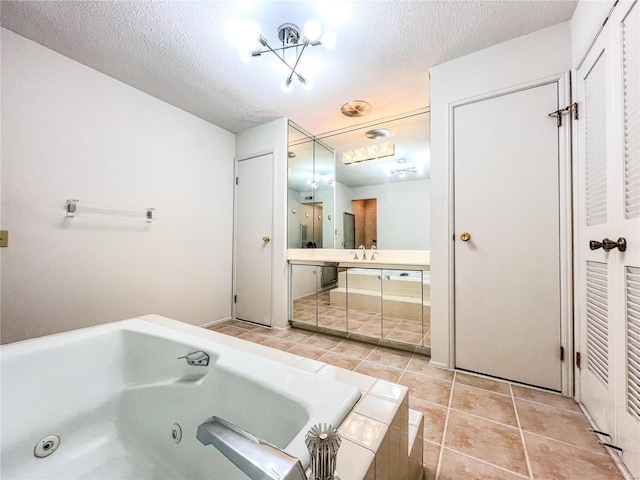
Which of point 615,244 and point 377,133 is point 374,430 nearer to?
point 615,244

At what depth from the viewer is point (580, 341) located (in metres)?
1.42

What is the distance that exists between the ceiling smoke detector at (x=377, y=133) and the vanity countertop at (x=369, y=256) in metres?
Answer: 1.31

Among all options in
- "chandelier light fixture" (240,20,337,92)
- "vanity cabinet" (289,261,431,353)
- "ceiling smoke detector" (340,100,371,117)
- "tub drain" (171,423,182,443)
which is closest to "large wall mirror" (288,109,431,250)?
"ceiling smoke detector" (340,100,371,117)

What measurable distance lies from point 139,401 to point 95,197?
5.27 ft

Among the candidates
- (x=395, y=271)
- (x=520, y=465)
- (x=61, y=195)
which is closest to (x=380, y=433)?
(x=520, y=465)

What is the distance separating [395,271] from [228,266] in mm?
1956

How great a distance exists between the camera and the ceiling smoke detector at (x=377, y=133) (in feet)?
9.12

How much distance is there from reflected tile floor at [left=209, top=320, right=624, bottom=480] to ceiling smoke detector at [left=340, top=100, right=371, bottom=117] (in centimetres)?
231

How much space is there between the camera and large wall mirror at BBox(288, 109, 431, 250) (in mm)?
2701

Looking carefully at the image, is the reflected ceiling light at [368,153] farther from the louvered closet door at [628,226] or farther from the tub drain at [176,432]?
the tub drain at [176,432]

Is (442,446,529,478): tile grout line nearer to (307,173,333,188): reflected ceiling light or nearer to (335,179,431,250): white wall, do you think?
(335,179,431,250): white wall

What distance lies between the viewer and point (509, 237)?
5.43ft

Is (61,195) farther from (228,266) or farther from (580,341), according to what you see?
(580,341)

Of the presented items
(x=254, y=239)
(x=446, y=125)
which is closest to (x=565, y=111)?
(x=446, y=125)
